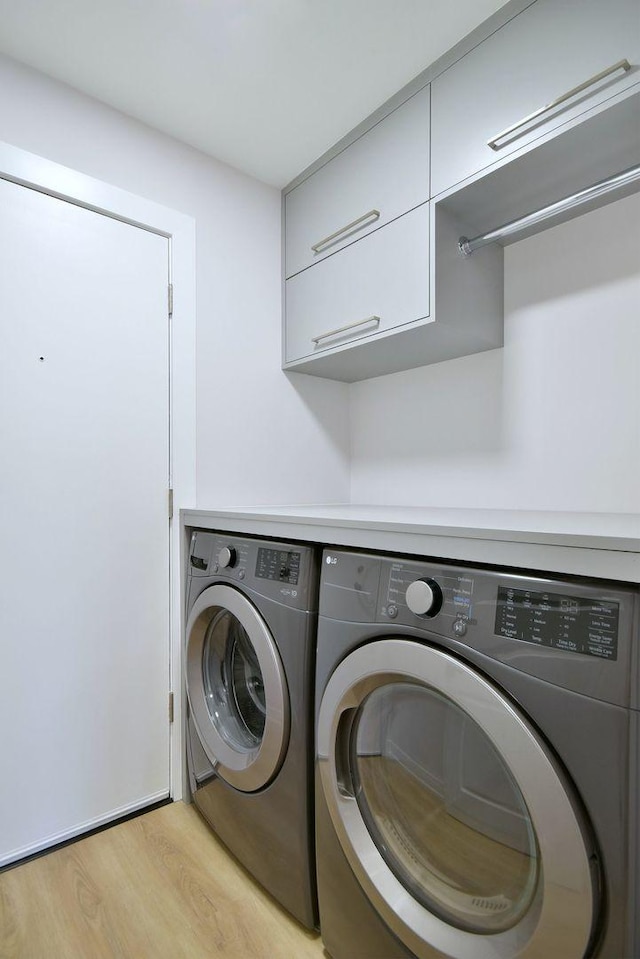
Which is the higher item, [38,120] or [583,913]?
[38,120]

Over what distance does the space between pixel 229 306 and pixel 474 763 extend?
1.77m

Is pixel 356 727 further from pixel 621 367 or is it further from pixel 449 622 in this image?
pixel 621 367

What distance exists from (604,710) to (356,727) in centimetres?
53

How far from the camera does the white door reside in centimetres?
150

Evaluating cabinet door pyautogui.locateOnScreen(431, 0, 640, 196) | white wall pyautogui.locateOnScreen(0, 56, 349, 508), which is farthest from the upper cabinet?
white wall pyautogui.locateOnScreen(0, 56, 349, 508)

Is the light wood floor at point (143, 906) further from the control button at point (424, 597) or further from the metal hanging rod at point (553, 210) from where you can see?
the metal hanging rod at point (553, 210)

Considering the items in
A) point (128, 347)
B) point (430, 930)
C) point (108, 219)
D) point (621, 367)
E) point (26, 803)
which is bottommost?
point (26, 803)

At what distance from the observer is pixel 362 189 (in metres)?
1.75

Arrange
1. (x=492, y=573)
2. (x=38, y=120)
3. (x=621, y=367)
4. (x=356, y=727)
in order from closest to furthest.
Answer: (x=492, y=573)
(x=356, y=727)
(x=621, y=367)
(x=38, y=120)

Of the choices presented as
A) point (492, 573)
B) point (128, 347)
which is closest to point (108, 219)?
point (128, 347)

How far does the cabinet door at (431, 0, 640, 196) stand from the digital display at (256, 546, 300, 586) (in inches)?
45.9

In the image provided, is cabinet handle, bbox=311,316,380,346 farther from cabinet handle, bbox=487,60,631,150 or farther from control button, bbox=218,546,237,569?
control button, bbox=218,546,237,569

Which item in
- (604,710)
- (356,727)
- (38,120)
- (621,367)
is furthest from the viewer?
(38,120)

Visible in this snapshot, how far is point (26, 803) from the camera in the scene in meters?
1.50
